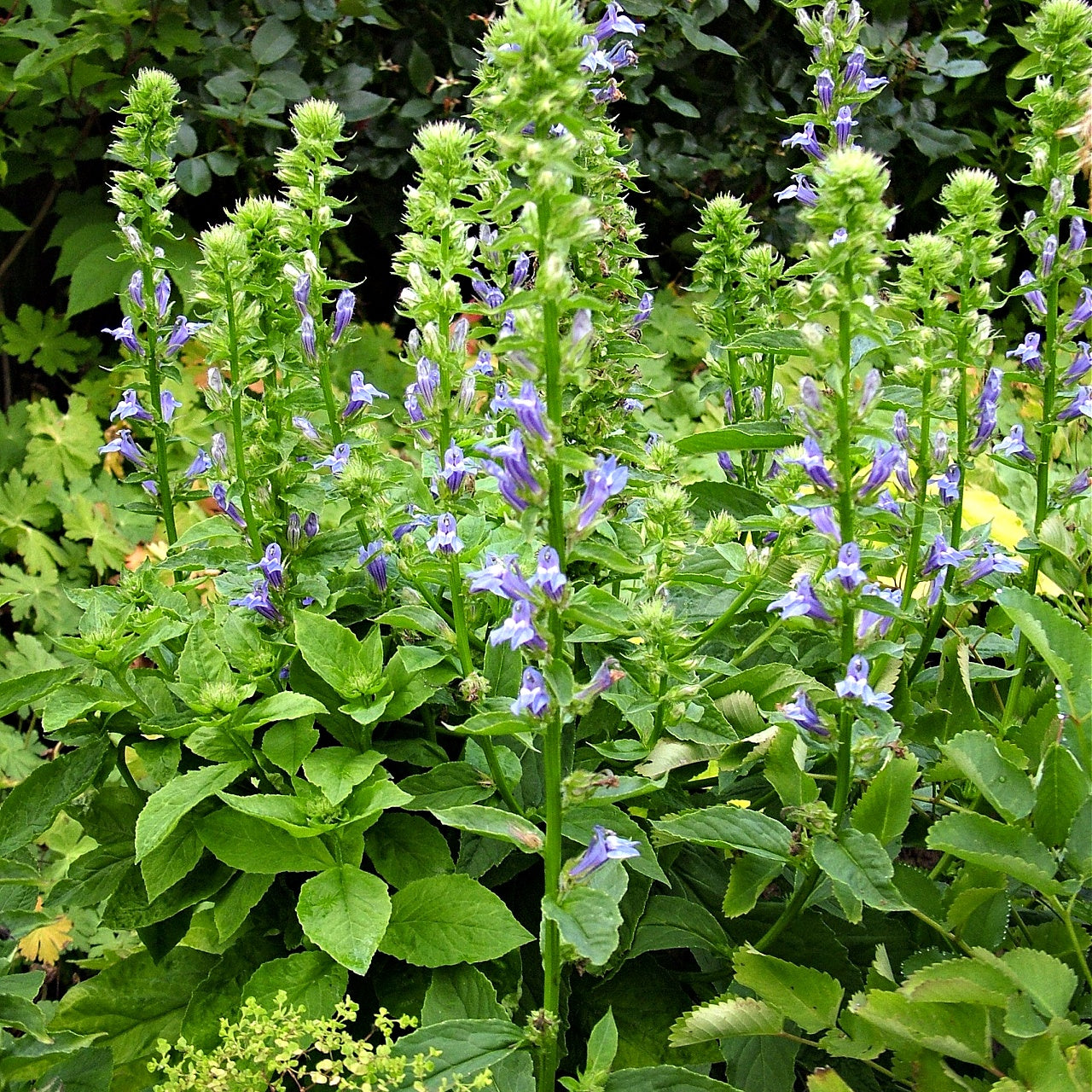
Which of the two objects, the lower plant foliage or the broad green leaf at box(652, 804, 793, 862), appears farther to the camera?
the broad green leaf at box(652, 804, 793, 862)

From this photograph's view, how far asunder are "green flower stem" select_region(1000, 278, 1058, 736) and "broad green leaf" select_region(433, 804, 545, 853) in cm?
74

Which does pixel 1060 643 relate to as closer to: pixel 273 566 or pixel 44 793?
pixel 273 566

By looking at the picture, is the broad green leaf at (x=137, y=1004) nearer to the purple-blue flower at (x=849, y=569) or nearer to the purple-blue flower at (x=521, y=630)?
the purple-blue flower at (x=521, y=630)

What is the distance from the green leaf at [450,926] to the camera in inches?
53.3

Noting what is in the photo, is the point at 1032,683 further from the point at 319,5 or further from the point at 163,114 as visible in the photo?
the point at 319,5

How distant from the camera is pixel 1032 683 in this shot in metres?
1.85

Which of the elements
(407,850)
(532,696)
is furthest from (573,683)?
(407,850)

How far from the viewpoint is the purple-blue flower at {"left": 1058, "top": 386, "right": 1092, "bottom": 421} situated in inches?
62.4

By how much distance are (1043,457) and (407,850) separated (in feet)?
3.47

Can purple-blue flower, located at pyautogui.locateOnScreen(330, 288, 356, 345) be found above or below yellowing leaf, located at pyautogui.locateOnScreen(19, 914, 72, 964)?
above

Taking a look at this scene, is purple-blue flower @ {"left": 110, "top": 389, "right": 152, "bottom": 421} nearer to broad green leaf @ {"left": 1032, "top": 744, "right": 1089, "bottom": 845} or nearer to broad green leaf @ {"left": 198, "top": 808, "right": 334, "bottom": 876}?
broad green leaf @ {"left": 198, "top": 808, "right": 334, "bottom": 876}

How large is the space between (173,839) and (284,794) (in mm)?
160

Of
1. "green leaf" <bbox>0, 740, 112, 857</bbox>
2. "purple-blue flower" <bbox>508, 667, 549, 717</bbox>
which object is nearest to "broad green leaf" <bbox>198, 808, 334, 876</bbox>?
"green leaf" <bbox>0, 740, 112, 857</bbox>

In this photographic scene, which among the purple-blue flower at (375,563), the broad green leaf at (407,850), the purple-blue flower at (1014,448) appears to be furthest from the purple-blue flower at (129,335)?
the purple-blue flower at (1014,448)
